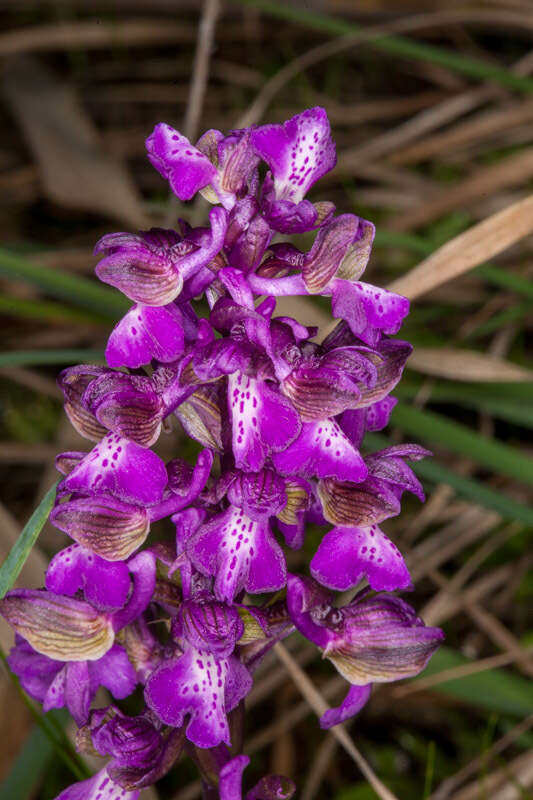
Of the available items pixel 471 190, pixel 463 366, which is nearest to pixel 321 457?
pixel 463 366

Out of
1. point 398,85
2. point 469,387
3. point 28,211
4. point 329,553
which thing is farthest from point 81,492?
point 398,85

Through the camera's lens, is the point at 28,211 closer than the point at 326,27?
No

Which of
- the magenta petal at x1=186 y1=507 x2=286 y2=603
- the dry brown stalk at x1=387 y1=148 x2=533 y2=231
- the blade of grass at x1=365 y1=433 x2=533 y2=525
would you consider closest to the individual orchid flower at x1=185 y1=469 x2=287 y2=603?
the magenta petal at x1=186 y1=507 x2=286 y2=603

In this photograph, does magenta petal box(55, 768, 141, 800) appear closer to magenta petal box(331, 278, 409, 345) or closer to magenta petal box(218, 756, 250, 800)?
magenta petal box(218, 756, 250, 800)

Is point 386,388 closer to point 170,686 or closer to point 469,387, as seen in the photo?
point 170,686

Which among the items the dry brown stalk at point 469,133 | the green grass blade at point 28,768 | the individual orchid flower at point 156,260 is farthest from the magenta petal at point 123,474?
the dry brown stalk at point 469,133

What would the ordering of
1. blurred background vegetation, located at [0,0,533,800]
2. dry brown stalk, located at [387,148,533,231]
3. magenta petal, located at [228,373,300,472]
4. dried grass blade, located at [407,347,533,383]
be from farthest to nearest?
dry brown stalk, located at [387,148,533,231]
dried grass blade, located at [407,347,533,383]
blurred background vegetation, located at [0,0,533,800]
magenta petal, located at [228,373,300,472]
